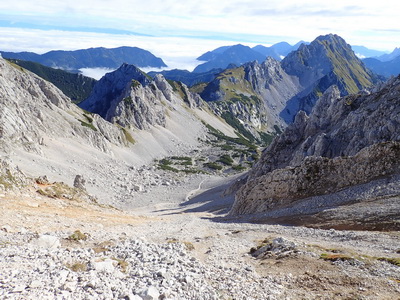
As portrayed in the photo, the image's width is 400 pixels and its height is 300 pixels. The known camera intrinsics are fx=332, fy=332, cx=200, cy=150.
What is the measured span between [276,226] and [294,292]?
64.1 ft

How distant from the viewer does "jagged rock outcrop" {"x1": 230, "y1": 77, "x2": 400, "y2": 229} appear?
1578 inches

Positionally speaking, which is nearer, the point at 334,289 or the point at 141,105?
the point at 334,289

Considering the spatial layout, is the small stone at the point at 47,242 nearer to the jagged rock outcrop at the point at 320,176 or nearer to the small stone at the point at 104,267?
the small stone at the point at 104,267

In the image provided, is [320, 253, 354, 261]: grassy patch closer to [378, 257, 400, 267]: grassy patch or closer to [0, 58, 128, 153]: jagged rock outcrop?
[378, 257, 400, 267]: grassy patch

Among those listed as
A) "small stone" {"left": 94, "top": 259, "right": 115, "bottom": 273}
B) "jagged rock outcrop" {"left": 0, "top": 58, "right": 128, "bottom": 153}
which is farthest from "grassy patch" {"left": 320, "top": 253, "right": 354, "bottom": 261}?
"jagged rock outcrop" {"left": 0, "top": 58, "right": 128, "bottom": 153}

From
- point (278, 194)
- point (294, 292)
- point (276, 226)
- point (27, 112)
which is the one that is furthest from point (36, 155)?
point (294, 292)

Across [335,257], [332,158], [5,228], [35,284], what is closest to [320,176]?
[332,158]

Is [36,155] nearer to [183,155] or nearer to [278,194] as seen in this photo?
[278,194]

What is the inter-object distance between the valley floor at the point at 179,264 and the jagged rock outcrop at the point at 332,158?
14.7 meters

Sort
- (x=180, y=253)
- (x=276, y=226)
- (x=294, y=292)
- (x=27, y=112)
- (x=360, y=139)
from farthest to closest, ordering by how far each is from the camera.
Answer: (x=27, y=112) < (x=360, y=139) < (x=276, y=226) < (x=180, y=253) < (x=294, y=292)

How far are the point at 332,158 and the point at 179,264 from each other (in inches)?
1814

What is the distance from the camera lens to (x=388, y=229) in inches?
1099

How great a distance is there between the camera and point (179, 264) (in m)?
17.7

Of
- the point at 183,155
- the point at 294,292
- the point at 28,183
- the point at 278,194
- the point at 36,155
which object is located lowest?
the point at 183,155
